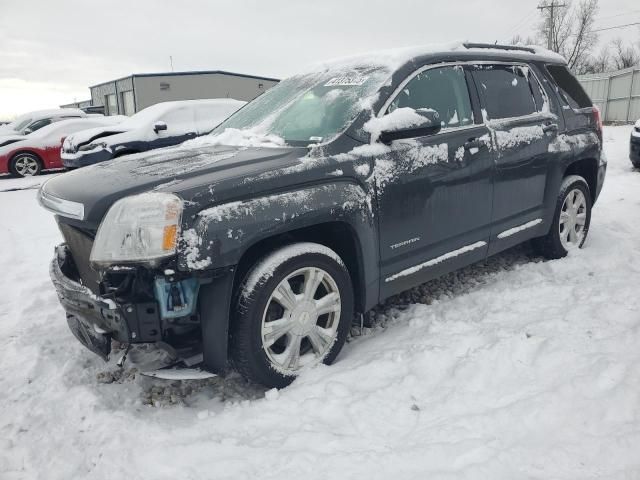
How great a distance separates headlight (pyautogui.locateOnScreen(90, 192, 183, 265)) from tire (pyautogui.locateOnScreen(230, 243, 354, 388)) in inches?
18.9

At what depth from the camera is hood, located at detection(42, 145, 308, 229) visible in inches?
92.7

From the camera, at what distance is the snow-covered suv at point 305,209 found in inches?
90.8

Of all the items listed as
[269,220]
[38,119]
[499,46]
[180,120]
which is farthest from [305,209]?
[38,119]

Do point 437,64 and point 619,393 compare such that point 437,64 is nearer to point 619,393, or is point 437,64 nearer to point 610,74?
point 619,393

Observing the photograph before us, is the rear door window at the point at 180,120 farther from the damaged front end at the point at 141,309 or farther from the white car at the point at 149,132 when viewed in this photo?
the damaged front end at the point at 141,309


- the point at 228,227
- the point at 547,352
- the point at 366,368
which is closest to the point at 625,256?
the point at 547,352

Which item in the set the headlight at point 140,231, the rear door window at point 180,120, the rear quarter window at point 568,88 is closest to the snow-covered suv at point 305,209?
the headlight at point 140,231

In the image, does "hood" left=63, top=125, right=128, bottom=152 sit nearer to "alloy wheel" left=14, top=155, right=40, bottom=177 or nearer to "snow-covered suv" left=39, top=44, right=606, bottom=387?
"alloy wheel" left=14, top=155, right=40, bottom=177

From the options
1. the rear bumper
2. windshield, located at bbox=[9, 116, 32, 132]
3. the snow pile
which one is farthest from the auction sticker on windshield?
windshield, located at bbox=[9, 116, 32, 132]

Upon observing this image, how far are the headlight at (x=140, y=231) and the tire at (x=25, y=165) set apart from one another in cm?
1180

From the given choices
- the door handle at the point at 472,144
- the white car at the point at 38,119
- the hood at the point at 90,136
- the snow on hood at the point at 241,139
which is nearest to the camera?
the snow on hood at the point at 241,139

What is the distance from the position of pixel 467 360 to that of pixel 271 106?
7.27ft

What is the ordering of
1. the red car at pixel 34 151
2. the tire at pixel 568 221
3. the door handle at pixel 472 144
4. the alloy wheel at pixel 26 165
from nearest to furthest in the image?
the door handle at pixel 472 144 < the tire at pixel 568 221 < the red car at pixel 34 151 < the alloy wheel at pixel 26 165

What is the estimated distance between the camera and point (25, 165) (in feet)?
40.0
